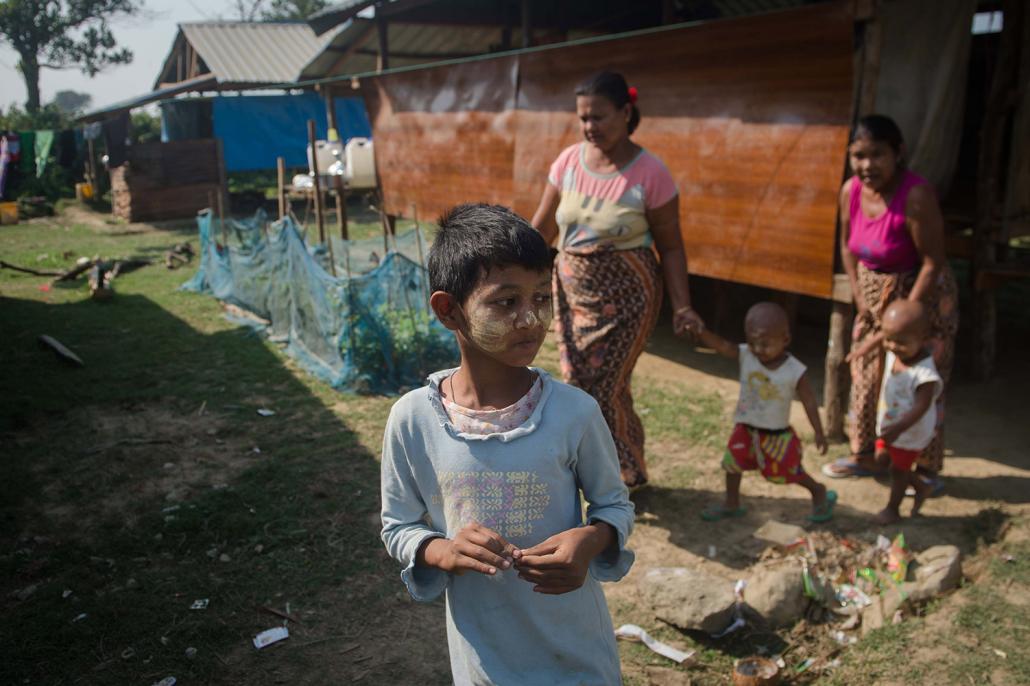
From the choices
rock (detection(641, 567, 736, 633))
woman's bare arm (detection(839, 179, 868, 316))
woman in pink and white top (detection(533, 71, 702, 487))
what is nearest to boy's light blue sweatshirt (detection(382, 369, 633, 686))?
rock (detection(641, 567, 736, 633))

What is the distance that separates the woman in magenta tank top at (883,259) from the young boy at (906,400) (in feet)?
0.72

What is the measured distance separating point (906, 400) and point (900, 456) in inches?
10.8

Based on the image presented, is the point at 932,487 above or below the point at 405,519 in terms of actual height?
below

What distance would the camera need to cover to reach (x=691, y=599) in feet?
10.2

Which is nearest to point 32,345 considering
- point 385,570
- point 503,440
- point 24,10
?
point 385,570

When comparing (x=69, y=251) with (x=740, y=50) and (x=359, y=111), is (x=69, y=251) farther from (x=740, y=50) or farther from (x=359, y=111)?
(x=740, y=50)

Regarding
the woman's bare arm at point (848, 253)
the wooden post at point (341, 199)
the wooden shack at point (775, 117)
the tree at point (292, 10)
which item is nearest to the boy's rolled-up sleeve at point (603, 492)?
the woman's bare arm at point (848, 253)

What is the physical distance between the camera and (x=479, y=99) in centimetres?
767

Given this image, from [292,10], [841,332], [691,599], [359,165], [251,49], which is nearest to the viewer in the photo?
[691,599]

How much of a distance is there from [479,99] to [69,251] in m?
8.69

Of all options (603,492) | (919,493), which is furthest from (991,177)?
A: (603,492)

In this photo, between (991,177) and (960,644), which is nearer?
(960,644)

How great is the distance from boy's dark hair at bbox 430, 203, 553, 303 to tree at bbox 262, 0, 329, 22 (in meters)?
42.8

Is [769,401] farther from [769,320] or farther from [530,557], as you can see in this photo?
[530,557]
